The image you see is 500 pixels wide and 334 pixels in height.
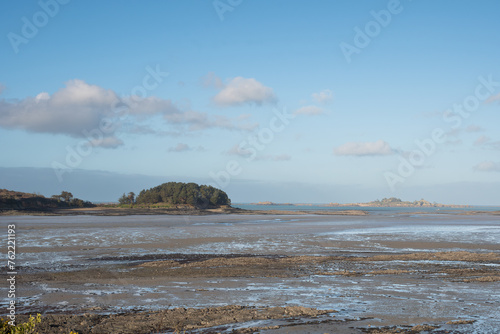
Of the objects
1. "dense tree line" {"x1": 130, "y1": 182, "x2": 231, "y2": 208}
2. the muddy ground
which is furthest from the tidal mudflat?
"dense tree line" {"x1": 130, "y1": 182, "x2": 231, "y2": 208}

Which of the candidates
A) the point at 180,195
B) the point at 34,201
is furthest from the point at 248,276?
the point at 180,195

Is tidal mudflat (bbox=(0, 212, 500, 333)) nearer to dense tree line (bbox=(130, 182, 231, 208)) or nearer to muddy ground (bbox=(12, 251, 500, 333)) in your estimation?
muddy ground (bbox=(12, 251, 500, 333))

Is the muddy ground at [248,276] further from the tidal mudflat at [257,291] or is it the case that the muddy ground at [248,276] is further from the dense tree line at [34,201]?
the dense tree line at [34,201]

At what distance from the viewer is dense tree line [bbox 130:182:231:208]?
291 ft

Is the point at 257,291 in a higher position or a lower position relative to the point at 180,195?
lower

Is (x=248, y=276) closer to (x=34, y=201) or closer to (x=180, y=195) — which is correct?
(x=34, y=201)

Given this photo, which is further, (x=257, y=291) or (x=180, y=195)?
(x=180, y=195)

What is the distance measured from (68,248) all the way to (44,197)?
59.7m

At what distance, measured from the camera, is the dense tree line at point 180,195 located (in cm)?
8875

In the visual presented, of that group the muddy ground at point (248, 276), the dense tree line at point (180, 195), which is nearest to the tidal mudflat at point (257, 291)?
the muddy ground at point (248, 276)

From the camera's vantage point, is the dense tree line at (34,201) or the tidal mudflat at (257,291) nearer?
the tidal mudflat at (257,291)

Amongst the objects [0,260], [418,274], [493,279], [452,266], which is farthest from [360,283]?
[0,260]

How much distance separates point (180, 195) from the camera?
290 feet

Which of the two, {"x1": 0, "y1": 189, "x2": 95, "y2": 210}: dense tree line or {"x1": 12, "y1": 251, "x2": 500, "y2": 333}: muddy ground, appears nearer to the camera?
{"x1": 12, "y1": 251, "x2": 500, "y2": 333}: muddy ground
